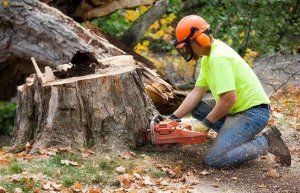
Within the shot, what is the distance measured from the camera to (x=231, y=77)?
5211 millimetres

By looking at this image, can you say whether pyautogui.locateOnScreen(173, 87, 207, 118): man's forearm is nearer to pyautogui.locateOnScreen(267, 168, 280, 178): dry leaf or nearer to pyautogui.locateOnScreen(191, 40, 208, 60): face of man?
pyautogui.locateOnScreen(191, 40, 208, 60): face of man

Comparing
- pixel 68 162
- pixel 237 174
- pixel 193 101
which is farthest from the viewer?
pixel 193 101

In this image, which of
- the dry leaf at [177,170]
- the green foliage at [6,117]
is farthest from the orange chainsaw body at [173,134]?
the green foliage at [6,117]

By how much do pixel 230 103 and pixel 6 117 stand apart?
268 inches

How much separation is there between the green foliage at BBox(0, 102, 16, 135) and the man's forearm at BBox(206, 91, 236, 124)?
21.2ft

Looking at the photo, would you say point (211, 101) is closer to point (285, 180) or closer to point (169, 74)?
point (285, 180)

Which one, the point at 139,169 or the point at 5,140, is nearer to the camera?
the point at 139,169

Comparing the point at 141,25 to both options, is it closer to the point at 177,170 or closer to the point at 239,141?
the point at 239,141

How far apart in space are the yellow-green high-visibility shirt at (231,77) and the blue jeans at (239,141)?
98mm

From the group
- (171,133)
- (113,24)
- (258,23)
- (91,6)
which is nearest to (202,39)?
(171,133)

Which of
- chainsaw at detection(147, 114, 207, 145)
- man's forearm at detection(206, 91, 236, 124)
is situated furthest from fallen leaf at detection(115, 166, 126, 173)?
man's forearm at detection(206, 91, 236, 124)

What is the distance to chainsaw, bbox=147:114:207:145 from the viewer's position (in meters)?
5.54

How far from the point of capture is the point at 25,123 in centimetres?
576

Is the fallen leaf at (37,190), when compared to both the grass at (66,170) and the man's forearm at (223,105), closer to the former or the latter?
the grass at (66,170)
